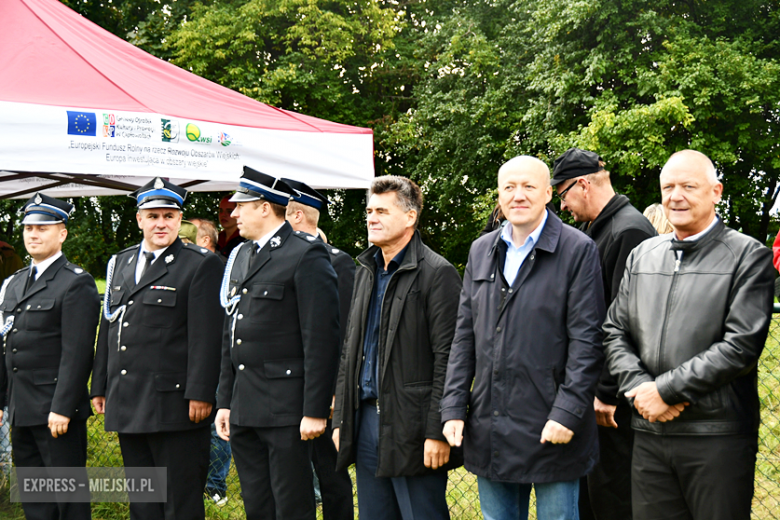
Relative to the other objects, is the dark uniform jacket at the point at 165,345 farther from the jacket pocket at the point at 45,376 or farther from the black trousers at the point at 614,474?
the black trousers at the point at 614,474

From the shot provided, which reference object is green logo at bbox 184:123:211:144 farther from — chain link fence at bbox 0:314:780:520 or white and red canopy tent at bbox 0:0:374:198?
chain link fence at bbox 0:314:780:520

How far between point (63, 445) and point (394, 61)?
16289mm

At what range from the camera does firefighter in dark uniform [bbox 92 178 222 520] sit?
11.6 feet

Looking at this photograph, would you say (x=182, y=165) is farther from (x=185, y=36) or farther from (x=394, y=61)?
(x=394, y=61)

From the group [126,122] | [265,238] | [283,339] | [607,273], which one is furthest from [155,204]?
[607,273]

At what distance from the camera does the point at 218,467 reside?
196 inches

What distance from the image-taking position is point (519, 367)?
253 centimetres

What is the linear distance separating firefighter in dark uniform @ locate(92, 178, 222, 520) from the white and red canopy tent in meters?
0.39

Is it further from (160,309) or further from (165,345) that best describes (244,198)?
(165,345)

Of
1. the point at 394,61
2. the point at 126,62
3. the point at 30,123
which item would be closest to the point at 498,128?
the point at 394,61

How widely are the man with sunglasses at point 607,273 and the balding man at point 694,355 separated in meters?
0.42

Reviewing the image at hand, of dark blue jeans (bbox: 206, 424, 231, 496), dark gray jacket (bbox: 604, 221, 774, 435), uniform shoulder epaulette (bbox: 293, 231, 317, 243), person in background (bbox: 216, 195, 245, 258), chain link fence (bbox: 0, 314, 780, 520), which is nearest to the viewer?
dark gray jacket (bbox: 604, 221, 774, 435)

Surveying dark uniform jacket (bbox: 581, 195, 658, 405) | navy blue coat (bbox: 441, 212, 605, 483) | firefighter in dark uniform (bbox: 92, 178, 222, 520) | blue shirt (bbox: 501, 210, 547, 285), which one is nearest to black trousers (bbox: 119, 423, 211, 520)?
firefighter in dark uniform (bbox: 92, 178, 222, 520)

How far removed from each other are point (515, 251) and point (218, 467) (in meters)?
3.24
